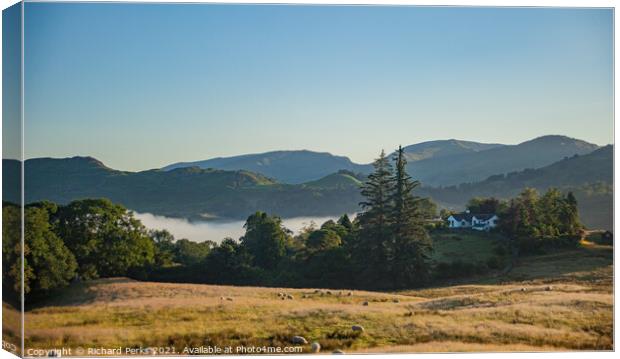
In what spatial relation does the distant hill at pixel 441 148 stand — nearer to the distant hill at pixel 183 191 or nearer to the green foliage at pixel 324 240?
the distant hill at pixel 183 191

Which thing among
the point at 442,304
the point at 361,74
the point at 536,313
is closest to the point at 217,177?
the point at 361,74

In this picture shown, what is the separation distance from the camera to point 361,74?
50.2 feet

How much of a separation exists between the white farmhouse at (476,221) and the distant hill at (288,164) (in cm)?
200

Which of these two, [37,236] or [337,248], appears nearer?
[37,236]

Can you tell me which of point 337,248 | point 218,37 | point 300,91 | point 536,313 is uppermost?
point 218,37

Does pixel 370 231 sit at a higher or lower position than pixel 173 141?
lower

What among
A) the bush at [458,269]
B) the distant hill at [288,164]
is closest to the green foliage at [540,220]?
the bush at [458,269]

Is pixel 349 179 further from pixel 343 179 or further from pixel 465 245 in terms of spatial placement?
pixel 465 245

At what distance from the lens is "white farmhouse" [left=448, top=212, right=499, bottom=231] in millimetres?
15742

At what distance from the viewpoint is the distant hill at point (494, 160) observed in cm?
1538

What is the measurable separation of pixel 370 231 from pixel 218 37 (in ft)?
15.1

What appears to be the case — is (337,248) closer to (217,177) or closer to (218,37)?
(217,177)

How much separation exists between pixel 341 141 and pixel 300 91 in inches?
48.4

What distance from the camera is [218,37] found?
14953mm
